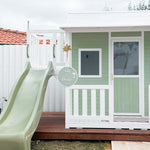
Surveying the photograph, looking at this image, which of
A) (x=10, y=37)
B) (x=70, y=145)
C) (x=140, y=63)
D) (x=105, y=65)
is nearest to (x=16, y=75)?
(x=105, y=65)

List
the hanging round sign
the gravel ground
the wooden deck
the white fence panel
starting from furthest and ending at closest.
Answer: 1. the white fence panel
2. the hanging round sign
3. the wooden deck
4. the gravel ground

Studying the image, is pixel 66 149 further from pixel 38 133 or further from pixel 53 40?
pixel 53 40

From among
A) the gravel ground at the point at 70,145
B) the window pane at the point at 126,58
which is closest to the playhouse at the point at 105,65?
the window pane at the point at 126,58

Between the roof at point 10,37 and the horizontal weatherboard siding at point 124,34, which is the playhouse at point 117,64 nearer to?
the horizontal weatherboard siding at point 124,34

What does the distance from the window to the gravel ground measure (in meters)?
1.78

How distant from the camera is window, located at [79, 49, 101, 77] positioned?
550cm

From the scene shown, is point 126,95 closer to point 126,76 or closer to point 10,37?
point 126,76

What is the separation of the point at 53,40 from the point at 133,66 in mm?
2231

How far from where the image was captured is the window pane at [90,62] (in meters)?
5.50

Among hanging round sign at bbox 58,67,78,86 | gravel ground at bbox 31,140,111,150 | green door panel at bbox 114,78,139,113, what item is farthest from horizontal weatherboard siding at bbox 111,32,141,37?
gravel ground at bbox 31,140,111,150

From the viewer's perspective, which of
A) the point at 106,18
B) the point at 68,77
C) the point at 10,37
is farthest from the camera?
the point at 10,37

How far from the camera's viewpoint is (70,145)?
14.1ft

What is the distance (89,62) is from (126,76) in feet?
3.39

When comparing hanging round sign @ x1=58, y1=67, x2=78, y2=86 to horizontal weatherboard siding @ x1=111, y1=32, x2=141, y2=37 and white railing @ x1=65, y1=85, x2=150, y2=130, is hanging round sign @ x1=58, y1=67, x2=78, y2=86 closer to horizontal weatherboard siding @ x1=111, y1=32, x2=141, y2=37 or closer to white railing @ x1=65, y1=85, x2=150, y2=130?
white railing @ x1=65, y1=85, x2=150, y2=130
